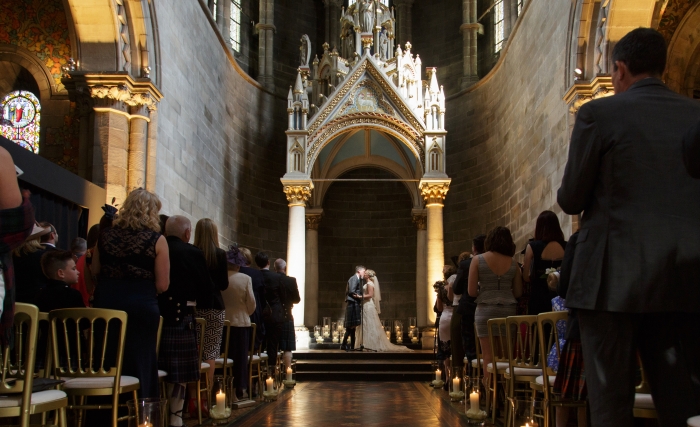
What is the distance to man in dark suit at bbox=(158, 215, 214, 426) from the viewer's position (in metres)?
5.20

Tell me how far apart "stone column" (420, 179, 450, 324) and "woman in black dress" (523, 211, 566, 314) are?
362 inches

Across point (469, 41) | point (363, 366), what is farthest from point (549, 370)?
point (469, 41)

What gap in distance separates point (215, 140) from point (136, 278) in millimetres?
10708

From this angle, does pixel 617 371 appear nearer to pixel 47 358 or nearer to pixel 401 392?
pixel 47 358

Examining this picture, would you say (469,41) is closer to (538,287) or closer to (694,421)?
(538,287)

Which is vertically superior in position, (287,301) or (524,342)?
(287,301)

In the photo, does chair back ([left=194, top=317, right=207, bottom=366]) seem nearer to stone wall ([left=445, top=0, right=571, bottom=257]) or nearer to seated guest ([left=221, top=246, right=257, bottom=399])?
seated guest ([left=221, top=246, right=257, bottom=399])

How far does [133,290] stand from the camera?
4.51 meters

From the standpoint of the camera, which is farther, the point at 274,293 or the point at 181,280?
the point at 274,293

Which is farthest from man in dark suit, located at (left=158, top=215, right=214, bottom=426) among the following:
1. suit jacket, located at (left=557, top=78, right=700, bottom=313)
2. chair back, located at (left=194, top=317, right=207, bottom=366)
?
suit jacket, located at (left=557, top=78, right=700, bottom=313)

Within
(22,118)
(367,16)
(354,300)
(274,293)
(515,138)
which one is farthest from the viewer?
(367,16)

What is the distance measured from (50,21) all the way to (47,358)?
882 cm

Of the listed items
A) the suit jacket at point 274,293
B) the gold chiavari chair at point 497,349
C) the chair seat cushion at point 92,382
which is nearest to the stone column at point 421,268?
the suit jacket at point 274,293

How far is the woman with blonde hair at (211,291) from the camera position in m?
5.52
